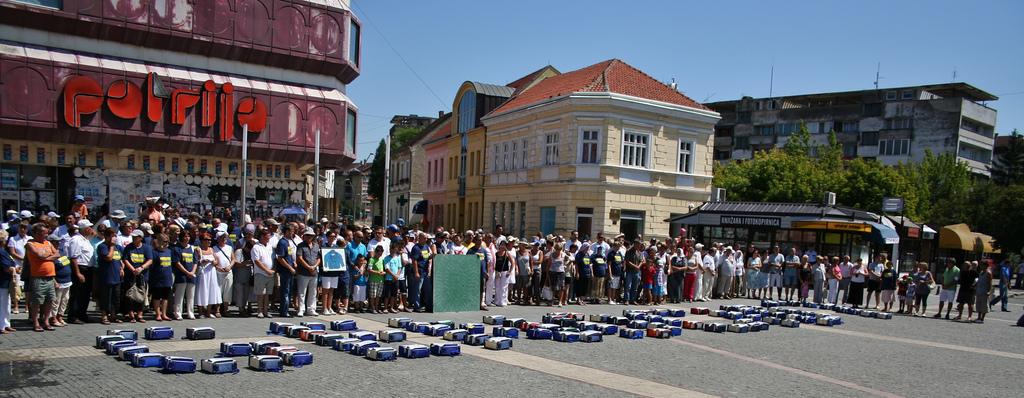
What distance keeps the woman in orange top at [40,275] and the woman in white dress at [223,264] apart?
2841 mm

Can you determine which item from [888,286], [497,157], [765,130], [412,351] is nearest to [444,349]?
[412,351]

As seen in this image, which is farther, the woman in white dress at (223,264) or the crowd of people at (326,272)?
the woman in white dress at (223,264)

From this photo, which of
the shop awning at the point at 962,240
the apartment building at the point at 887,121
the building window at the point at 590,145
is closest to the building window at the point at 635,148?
the building window at the point at 590,145

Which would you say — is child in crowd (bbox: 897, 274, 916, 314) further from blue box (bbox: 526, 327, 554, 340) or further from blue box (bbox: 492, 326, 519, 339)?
blue box (bbox: 492, 326, 519, 339)

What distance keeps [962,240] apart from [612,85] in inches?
895

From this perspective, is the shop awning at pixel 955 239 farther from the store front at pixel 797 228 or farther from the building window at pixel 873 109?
the building window at pixel 873 109

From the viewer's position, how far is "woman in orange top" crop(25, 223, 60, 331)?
11891 mm

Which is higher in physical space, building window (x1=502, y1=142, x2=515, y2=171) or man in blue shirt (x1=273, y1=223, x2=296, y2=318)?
building window (x1=502, y1=142, x2=515, y2=171)

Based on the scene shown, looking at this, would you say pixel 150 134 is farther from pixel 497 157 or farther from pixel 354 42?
pixel 497 157

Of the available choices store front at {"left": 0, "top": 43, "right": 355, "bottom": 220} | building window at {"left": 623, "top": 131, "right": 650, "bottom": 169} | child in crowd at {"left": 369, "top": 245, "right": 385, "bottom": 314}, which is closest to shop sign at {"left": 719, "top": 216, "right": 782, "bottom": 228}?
building window at {"left": 623, "top": 131, "right": 650, "bottom": 169}

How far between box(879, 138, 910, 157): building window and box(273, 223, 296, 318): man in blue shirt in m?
70.1

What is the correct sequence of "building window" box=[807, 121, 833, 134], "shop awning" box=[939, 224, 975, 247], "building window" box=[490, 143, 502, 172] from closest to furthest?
1. "shop awning" box=[939, 224, 975, 247]
2. "building window" box=[490, 143, 502, 172]
3. "building window" box=[807, 121, 833, 134]

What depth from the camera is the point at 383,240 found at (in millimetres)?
16844

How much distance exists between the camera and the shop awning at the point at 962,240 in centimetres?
4175
